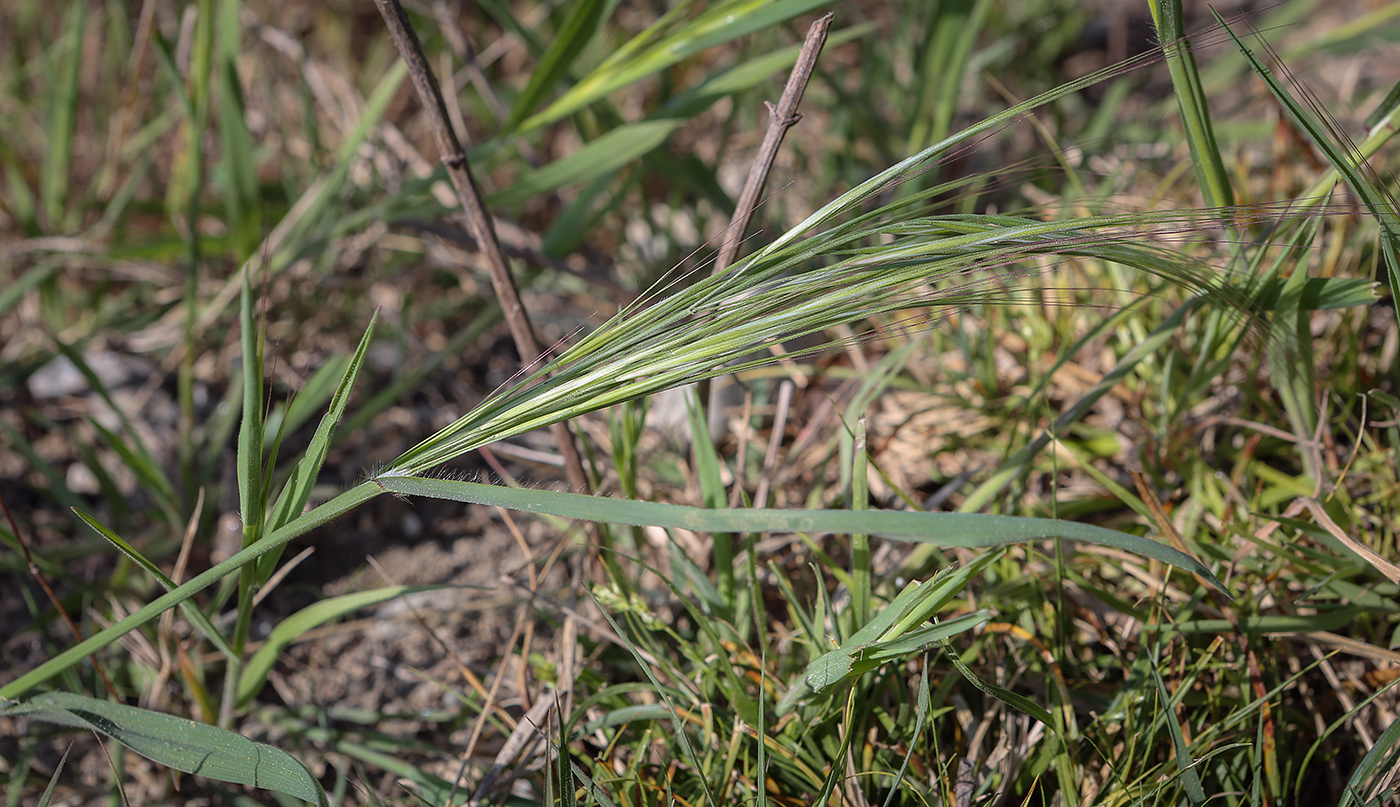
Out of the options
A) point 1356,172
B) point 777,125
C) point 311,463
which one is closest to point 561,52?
point 777,125

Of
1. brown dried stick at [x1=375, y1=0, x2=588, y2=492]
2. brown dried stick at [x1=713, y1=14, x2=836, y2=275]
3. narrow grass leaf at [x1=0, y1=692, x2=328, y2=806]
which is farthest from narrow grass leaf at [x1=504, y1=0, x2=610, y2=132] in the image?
narrow grass leaf at [x1=0, y1=692, x2=328, y2=806]

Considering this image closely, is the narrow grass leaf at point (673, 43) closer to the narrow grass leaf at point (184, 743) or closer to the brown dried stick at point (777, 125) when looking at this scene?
the brown dried stick at point (777, 125)

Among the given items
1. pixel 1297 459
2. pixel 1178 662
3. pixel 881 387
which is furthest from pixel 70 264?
pixel 1297 459

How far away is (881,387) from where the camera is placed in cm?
105

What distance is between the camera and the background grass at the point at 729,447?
2.85 ft

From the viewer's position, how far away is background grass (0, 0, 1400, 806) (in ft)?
2.85

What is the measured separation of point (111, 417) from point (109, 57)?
933 millimetres

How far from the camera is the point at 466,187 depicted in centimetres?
88

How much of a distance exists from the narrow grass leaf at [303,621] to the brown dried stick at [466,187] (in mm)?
204

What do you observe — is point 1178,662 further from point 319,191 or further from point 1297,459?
point 319,191

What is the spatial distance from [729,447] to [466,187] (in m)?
0.59

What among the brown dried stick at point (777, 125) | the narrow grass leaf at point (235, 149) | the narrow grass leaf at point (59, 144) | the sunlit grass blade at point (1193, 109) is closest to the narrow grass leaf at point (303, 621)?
the brown dried stick at point (777, 125)

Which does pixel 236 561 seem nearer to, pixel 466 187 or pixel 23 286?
pixel 466 187

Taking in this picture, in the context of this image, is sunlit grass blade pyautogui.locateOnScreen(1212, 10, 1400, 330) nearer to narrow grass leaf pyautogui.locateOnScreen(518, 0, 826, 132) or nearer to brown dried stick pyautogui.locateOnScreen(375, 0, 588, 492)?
narrow grass leaf pyautogui.locateOnScreen(518, 0, 826, 132)
